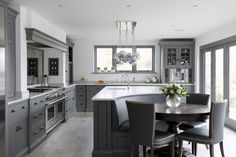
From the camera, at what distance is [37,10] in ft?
15.2

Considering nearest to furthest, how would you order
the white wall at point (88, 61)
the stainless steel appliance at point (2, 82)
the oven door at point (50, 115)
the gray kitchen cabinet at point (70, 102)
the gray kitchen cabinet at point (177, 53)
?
the stainless steel appliance at point (2, 82), the oven door at point (50, 115), the gray kitchen cabinet at point (70, 102), the gray kitchen cabinet at point (177, 53), the white wall at point (88, 61)

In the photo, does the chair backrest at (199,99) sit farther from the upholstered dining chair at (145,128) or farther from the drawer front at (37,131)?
the drawer front at (37,131)

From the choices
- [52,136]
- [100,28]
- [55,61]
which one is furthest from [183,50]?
[52,136]

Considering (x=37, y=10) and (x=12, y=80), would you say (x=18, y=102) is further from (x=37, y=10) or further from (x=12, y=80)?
(x=37, y=10)

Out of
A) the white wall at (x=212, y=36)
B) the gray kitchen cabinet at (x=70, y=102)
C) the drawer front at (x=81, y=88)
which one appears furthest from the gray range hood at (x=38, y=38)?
the white wall at (x=212, y=36)

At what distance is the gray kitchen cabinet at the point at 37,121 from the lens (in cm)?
421

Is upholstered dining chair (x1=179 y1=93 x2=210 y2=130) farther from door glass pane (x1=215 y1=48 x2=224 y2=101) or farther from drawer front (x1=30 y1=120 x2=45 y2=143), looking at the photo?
drawer front (x1=30 y1=120 x2=45 y2=143)

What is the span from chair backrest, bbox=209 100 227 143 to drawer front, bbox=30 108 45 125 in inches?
113

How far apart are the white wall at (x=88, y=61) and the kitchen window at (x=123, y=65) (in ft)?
0.51

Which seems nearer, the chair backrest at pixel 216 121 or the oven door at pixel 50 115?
the chair backrest at pixel 216 121

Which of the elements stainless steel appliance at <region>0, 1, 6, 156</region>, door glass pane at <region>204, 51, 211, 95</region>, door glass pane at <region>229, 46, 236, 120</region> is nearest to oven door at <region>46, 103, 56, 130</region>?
stainless steel appliance at <region>0, 1, 6, 156</region>

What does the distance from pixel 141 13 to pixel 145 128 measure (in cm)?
258

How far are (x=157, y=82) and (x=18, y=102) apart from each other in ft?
19.1

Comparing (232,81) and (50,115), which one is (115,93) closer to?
(50,115)
